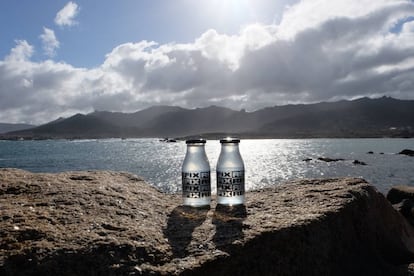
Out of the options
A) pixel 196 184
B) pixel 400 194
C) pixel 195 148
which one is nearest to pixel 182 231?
pixel 196 184

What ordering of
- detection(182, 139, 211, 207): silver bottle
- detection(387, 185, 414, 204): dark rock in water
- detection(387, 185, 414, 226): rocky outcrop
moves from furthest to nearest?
detection(387, 185, 414, 204): dark rock in water
detection(387, 185, 414, 226): rocky outcrop
detection(182, 139, 211, 207): silver bottle

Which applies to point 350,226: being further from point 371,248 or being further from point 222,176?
point 222,176

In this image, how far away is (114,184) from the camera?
210 inches

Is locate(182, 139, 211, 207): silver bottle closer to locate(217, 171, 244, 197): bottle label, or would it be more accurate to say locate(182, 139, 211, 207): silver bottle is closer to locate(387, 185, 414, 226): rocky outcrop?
locate(217, 171, 244, 197): bottle label

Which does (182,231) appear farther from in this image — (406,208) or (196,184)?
(406,208)

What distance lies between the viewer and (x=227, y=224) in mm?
4184

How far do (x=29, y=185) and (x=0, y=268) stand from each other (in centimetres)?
183

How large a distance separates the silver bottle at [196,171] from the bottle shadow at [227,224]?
0.33m

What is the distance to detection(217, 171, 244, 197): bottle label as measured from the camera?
4.51 meters

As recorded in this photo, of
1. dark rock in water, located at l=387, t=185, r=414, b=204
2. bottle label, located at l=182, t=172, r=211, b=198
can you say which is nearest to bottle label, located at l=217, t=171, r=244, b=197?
bottle label, located at l=182, t=172, r=211, b=198

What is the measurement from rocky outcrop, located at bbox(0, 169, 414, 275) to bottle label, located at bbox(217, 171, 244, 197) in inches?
8.4

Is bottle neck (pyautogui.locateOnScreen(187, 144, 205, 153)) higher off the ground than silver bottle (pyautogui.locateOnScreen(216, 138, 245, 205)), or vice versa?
bottle neck (pyautogui.locateOnScreen(187, 144, 205, 153))

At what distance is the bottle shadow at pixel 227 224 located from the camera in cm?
375

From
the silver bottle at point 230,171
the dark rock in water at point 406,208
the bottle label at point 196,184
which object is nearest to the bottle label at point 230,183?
the silver bottle at point 230,171
